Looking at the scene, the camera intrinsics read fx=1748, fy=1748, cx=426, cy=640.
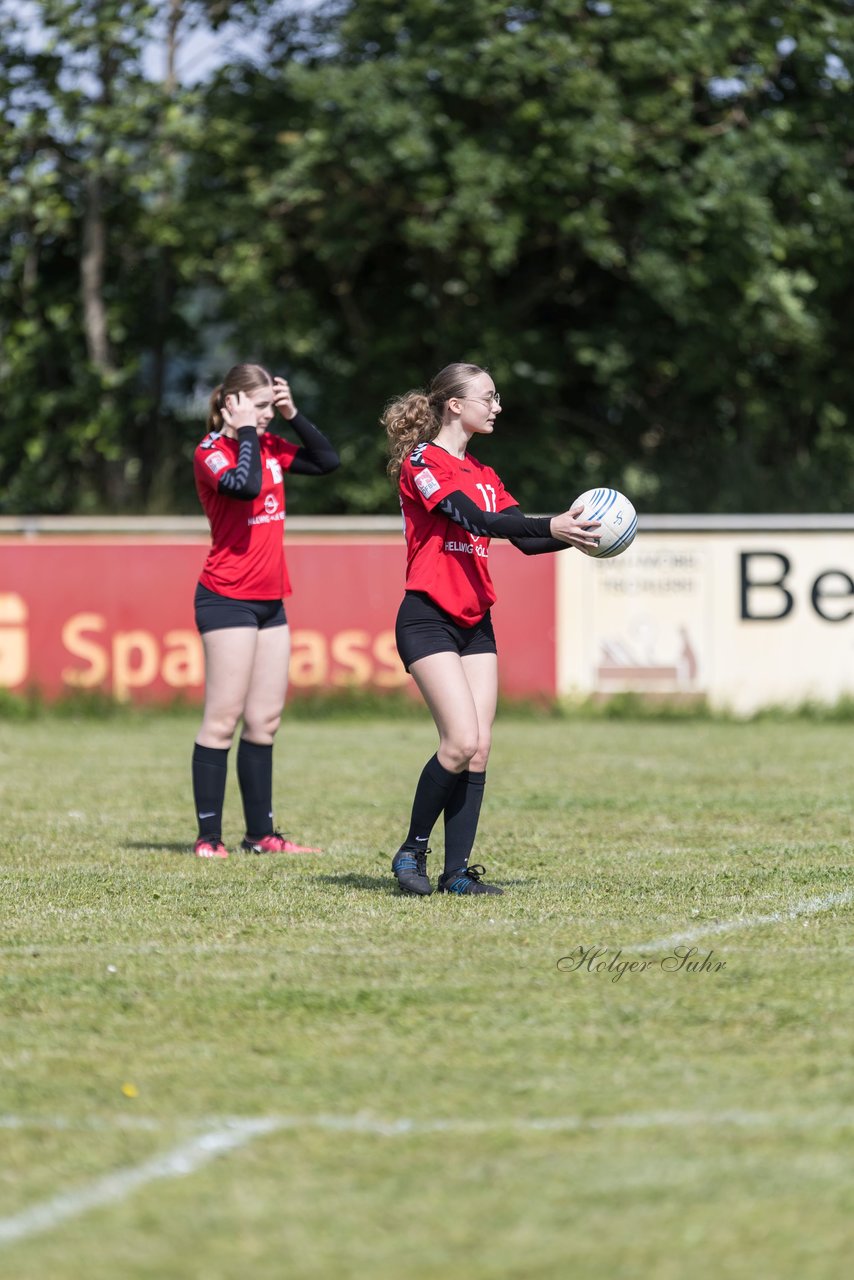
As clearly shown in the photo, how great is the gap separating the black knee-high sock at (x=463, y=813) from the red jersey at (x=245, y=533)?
5.04 ft

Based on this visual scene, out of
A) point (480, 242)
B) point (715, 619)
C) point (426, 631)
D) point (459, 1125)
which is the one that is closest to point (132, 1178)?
point (459, 1125)

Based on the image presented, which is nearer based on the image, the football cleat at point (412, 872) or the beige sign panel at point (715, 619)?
the football cleat at point (412, 872)

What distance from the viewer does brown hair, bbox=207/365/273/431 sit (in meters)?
7.89

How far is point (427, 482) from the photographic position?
6.57 metres

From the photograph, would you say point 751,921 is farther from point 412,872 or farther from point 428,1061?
point 428,1061

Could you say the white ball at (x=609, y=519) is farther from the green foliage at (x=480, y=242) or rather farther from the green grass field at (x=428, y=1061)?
the green foliage at (x=480, y=242)

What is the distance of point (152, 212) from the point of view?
2153 centimetres

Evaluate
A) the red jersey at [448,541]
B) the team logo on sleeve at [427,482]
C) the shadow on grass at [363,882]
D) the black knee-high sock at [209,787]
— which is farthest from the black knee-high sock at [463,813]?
the black knee-high sock at [209,787]

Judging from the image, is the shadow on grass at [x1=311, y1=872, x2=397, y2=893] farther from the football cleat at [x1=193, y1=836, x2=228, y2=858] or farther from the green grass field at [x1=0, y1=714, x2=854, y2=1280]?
the football cleat at [x1=193, y1=836, x2=228, y2=858]

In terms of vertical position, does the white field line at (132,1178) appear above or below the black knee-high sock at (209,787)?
below

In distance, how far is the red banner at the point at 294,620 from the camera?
16.0 m

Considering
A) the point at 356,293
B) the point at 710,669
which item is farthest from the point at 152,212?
the point at 710,669

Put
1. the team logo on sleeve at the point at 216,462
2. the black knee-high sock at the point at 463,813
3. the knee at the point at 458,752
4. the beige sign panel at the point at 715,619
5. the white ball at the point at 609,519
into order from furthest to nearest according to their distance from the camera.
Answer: the beige sign panel at the point at 715,619 < the team logo on sleeve at the point at 216,462 < the black knee-high sock at the point at 463,813 < the knee at the point at 458,752 < the white ball at the point at 609,519

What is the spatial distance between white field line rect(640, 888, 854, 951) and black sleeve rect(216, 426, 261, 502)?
2.81m
